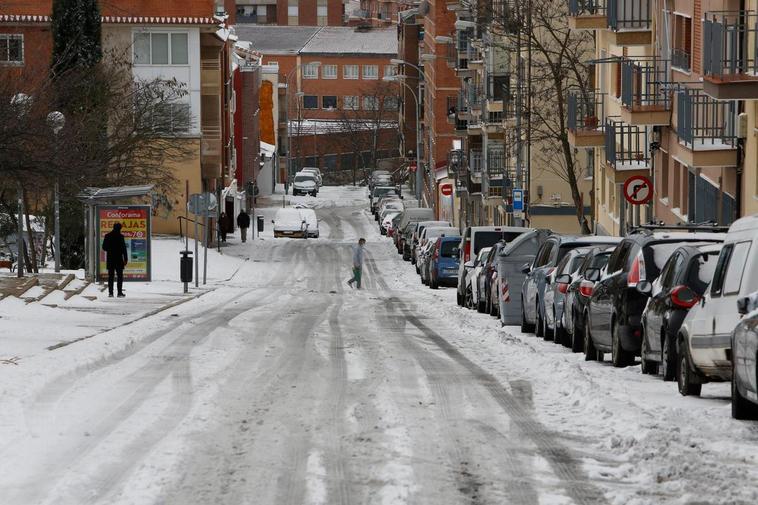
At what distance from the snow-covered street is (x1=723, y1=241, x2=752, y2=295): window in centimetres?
100

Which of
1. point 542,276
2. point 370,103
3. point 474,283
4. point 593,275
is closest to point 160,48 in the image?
point 474,283

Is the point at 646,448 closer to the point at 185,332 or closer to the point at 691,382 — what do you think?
the point at 691,382

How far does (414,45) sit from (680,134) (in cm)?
10672

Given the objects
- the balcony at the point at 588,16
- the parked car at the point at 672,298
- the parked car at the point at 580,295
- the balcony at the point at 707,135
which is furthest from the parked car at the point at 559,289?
the balcony at the point at 588,16

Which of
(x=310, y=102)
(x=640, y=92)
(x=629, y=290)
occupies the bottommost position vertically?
(x=629, y=290)

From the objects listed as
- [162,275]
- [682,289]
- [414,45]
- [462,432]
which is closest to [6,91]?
[682,289]

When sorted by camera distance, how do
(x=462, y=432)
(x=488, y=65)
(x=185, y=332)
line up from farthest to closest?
(x=488, y=65) → (x=185, y=332) → (x=462, y=432)

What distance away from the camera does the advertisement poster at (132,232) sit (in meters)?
36.3

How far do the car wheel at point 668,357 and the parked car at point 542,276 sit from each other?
→ 7.18 meters

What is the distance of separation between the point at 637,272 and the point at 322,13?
169m

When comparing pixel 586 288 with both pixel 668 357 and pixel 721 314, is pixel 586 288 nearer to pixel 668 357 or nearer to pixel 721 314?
pixel 668 357

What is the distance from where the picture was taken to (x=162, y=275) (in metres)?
49.4

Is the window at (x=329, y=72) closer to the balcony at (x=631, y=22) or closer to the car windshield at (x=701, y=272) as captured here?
the balcony at (x=631, y=22)

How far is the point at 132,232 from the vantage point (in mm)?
37000
